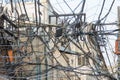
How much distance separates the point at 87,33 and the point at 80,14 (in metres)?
0.44

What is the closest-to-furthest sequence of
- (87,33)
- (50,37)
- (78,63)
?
(87,33)
(50,37)
(78,63)

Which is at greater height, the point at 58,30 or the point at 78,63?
the point at 58,30

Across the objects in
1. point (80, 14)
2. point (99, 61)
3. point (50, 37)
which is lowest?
point (99, 61)

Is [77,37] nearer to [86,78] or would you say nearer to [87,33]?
[87,33]

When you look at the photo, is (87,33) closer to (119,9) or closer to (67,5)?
(67,5)

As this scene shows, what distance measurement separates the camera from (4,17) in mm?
8148

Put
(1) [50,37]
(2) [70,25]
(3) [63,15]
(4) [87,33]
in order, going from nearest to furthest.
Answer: (4) [87,33]
(2) [70,25]
(1) [50,37]
(3) [63,15]

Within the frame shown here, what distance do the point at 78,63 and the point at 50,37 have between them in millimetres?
9251

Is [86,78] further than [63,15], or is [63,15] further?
[86,78]

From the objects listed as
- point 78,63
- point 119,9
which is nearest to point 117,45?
point 119,9

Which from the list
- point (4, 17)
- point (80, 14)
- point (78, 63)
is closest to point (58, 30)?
point (80, 14)

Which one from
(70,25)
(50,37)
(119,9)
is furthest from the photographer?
(119,9)

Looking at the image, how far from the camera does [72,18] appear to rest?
7637 millimetres

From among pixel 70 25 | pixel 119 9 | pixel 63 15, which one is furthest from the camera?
pixel 119 9
